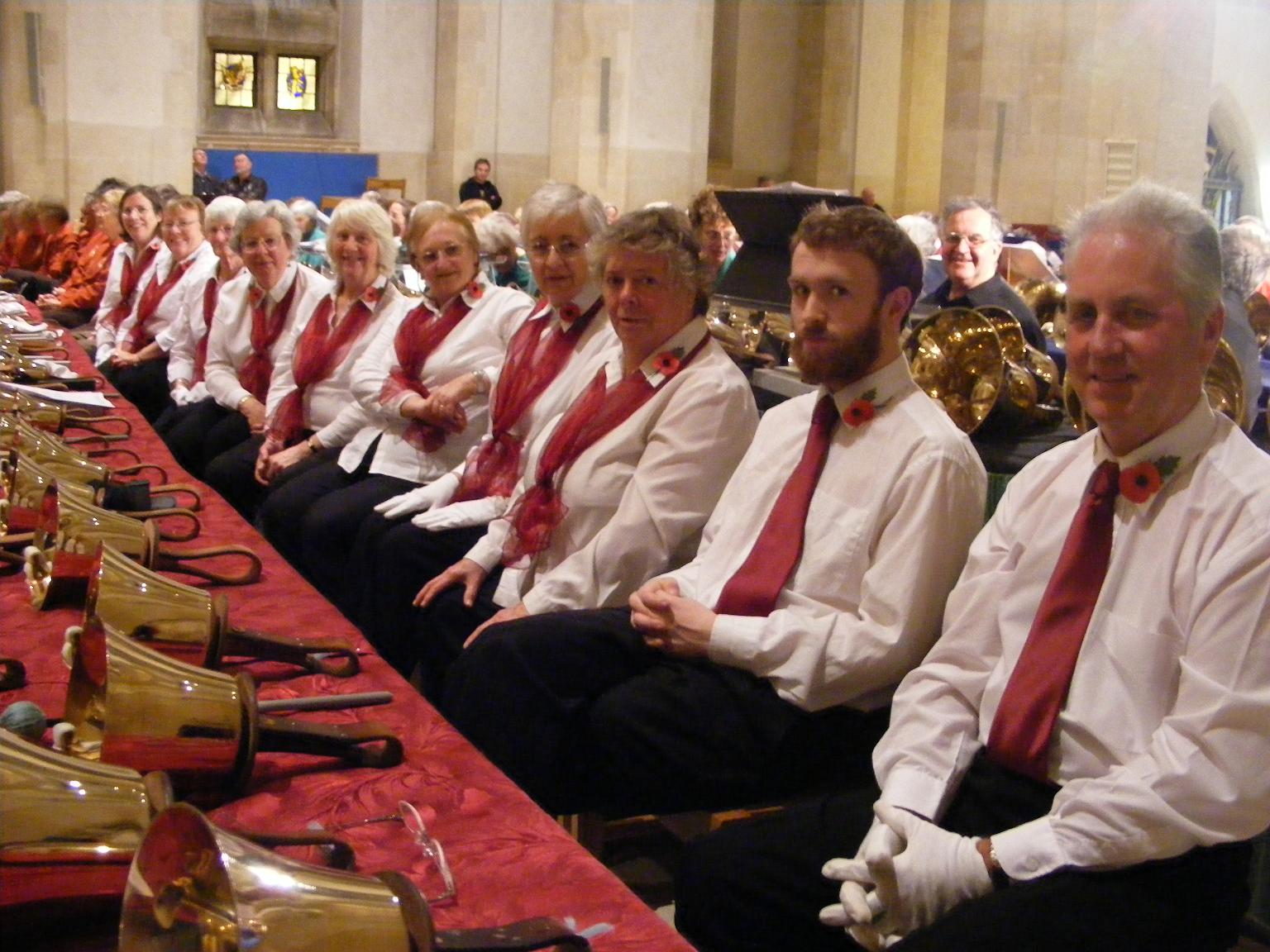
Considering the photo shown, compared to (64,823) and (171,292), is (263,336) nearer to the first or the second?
(171,292)

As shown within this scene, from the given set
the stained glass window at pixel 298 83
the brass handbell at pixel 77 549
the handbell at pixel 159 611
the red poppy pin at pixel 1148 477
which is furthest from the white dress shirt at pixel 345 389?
the stained glass window at pixel 298 83

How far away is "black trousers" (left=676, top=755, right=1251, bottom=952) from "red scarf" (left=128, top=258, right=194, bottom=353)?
5.89 metres

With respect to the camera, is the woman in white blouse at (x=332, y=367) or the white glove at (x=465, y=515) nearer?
the white glove at (x=465, y=515)

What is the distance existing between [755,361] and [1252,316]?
9.92ft

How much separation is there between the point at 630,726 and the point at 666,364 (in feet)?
3.01

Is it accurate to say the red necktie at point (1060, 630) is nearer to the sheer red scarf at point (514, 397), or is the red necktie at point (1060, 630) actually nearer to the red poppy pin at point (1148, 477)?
the red poppy pin at point (1148, 477)

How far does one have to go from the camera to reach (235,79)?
2022 centimetres

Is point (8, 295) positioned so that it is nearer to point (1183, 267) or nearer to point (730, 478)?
point (730, 478)

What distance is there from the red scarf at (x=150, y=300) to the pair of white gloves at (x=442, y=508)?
12.4 feet

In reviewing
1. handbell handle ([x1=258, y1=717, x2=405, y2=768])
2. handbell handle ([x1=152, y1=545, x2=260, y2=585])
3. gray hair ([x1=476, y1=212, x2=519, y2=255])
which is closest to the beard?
handbell handle ([x1=152, y1=545, x2=260, y2=585])

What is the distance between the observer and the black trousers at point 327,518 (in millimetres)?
4164

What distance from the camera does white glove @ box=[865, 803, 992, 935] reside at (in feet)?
5.90

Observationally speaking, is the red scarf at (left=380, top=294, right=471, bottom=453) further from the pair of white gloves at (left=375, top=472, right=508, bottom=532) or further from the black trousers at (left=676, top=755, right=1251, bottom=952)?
the black trousers at (left=676, top=755, right=1251, bottom=952)

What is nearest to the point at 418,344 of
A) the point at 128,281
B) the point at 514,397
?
the point at 514,397
